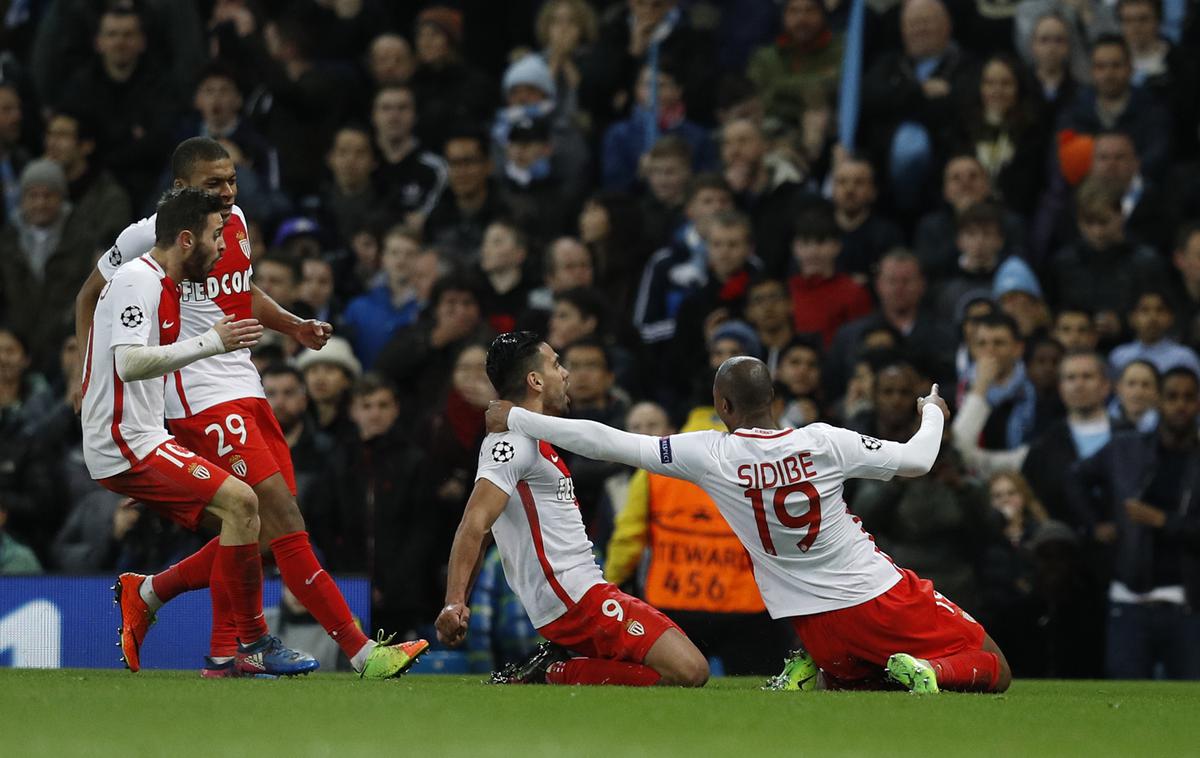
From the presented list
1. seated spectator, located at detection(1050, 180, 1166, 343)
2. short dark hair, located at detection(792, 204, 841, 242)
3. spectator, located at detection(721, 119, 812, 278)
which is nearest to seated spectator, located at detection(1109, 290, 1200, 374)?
seated spectator, located at detection(1050, 180, 1166, 343)

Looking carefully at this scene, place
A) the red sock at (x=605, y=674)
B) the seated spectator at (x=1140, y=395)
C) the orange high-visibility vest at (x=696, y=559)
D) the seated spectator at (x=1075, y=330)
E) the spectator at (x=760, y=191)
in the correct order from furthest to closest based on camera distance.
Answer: the spectator at (x=760, y=191), the seated spectator at (x=1075, y=330), the seated spectator at (x=1140, y=395), the orange high-visibility vest at (x=696, y=559), the red sock at (x=605, y=674)

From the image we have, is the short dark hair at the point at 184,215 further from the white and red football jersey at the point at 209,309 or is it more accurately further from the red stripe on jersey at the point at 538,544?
the red stripe on jersey at the point at 538,544

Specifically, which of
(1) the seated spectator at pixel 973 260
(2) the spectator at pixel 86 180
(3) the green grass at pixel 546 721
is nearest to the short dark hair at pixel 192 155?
(3) the green grass at pixel 546 721

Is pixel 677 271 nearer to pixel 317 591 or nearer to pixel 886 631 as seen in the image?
pixel 317 591

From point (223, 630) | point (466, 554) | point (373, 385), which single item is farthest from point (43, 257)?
point (466, 554)

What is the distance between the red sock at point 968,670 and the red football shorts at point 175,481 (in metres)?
3.29

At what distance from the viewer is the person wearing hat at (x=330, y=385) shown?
13812 millimetres

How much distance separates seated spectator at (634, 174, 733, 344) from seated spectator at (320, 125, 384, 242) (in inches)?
102

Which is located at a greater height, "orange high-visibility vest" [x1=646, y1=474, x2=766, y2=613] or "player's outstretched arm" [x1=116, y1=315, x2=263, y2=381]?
"player's outstretched arm" [x1=116, y1=315, x2=263, y2=381]

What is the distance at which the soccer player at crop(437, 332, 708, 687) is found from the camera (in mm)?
8945

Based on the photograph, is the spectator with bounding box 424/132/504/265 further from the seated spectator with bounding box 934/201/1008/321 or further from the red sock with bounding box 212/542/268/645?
the red sock with bounding box 212/542/268/645

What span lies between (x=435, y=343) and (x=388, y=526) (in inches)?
84.3

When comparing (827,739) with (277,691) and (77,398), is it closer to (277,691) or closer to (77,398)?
(277,691)

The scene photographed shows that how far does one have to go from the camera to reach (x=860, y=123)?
51.4 ft
